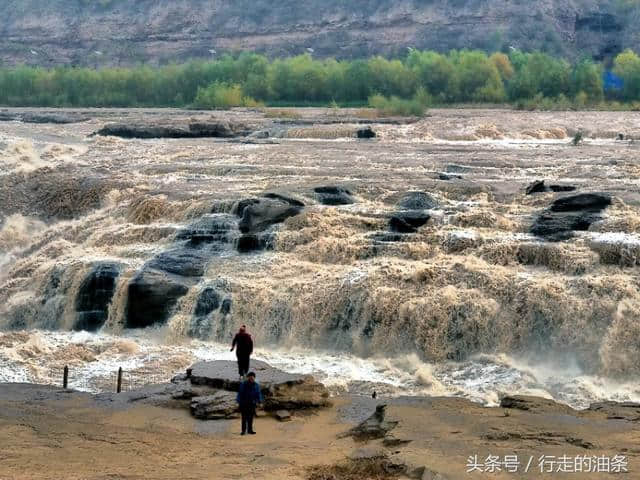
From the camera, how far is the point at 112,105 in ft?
240

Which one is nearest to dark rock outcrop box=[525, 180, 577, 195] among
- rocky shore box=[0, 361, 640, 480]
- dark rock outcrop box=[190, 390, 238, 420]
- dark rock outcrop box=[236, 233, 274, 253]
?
dark rock outcrop box=[236, 233, 274, 253]

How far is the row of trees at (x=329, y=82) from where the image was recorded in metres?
67.2

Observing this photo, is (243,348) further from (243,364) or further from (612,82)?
(612,82)

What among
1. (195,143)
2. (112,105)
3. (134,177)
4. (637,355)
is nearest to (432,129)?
(195,143)

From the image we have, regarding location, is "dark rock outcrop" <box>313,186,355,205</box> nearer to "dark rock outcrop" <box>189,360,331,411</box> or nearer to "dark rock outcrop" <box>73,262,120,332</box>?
"dark rock outcrop" <box>73,262,120,332</box>

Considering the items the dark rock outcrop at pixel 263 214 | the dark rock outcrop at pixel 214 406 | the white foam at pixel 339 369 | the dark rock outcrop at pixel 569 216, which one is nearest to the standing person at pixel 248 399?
the dark rock outcrop at pixel 214 406

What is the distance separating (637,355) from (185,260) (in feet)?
32.3

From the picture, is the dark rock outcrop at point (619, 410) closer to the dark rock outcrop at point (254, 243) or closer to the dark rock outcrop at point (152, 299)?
the dark rock outcrop at point (152, 299)

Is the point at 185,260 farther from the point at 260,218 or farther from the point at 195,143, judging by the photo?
the point at 195,143

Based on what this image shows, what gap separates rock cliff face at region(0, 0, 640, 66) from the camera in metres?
92.9

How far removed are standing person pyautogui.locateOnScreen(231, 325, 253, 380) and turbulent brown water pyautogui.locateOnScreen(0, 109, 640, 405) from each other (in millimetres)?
2844

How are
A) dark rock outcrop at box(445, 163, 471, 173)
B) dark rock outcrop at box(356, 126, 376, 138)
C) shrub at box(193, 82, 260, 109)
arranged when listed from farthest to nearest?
shrub at box(193, 82, 260, 109)
dark rock outcrop at box(356, 126, 376, 138)
dark rock outcrop at box(445, 163, 471, 173)

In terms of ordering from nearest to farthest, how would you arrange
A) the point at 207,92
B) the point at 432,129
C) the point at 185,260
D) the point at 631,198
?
the point at 185,260 < the point at 631,198 < the point at 432,129 < the point at 207,92

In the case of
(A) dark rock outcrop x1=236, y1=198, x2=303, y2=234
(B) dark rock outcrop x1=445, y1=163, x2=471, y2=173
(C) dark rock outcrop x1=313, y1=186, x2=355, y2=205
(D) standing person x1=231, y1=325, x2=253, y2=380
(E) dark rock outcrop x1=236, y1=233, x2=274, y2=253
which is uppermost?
(B) dark rock outcrop x1=445, y1=163, x2=471, y2=173
